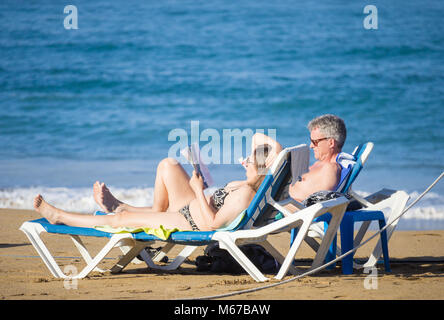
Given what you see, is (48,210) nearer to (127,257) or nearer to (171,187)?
(127,257)

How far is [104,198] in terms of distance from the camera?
16.8 feet

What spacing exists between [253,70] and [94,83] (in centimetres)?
456

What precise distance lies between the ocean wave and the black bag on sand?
193 inches

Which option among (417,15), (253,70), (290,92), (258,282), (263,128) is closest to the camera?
(258,282)

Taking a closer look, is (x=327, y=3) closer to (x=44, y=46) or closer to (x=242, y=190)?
(x=44, y=46)

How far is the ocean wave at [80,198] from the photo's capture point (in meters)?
9.66

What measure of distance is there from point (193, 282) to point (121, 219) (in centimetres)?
75

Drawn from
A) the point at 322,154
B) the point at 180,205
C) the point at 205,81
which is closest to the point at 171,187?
the point at 180,205

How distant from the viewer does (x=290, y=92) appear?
1755 centimetres

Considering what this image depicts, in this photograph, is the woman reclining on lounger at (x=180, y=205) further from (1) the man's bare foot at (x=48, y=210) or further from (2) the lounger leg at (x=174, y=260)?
(2) the lounger leg at (x=174, y=260)

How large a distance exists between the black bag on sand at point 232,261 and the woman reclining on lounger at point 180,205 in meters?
0.48

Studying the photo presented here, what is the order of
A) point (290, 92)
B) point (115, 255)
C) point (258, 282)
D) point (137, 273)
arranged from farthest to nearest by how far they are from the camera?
1. point (290, 92)
2. point (115, 255)
3. point (137, 273)
4. point (258, 282)

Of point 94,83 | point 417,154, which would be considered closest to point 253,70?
point 94,83
